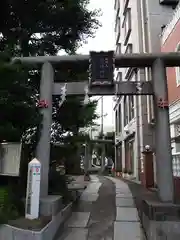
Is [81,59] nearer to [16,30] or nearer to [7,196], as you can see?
[16,30]

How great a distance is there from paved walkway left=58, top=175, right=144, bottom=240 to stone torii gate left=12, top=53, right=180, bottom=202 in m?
1.07

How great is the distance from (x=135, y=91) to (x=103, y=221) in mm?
3575

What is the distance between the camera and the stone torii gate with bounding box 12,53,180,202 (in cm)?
780

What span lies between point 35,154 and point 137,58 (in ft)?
12.5

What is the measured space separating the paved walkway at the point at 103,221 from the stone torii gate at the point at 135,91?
107cm

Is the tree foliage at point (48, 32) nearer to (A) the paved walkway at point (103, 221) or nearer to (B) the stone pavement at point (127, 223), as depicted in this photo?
(A) the paved walkway at point (103, 221)

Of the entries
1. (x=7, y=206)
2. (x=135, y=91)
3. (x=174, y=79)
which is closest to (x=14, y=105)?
(x=7, y=206)

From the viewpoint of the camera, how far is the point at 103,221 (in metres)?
7.81

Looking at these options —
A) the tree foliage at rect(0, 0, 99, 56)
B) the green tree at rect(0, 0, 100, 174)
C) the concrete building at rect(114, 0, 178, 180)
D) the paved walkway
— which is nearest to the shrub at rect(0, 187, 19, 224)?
the paved walkway

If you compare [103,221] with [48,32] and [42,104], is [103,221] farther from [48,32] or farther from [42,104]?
[48,32]

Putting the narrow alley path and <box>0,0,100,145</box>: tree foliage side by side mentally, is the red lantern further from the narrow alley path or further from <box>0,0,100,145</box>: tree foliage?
the narrow alley path

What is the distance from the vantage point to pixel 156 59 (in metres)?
8.35

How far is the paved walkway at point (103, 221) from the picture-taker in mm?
6774

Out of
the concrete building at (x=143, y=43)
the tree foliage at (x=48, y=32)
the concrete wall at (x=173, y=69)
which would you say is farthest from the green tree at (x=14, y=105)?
the concrete building at (x=143, y=43)
